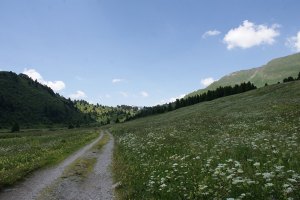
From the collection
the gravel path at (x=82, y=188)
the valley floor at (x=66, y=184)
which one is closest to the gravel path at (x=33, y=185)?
the valley floor at (x=66, y=184)

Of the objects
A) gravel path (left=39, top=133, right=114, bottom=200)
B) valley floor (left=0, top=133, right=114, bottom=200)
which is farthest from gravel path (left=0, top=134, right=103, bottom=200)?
gravel path (left=39, top=133, right=114, bottom=200)

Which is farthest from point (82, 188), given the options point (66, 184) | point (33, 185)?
point (33, 185)

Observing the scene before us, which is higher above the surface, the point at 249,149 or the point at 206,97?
the point at 206,97

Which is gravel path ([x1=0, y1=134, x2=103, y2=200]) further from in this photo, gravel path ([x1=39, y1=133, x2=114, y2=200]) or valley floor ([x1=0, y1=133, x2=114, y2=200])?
gravel path ([x1=39, y1=133, x2=114, y2=200])

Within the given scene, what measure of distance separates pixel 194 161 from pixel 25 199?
8.31m

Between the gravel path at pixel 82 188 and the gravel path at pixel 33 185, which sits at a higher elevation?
the gravel path at pixel 33 185

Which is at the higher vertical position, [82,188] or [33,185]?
[33,185]

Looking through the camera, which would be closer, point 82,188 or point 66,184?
point 82,188

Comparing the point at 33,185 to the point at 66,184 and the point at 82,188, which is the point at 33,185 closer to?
the point at 66,184

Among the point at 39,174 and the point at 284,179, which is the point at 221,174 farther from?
the point at 39,174

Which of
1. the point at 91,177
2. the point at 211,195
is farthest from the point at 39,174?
the point at 211,195

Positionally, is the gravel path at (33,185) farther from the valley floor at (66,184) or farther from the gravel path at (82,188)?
the gravel path at (82,188)

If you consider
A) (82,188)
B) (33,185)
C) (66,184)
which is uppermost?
(33,185)

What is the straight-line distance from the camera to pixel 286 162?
14.0m
